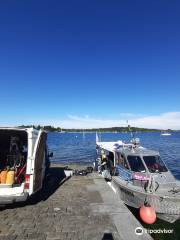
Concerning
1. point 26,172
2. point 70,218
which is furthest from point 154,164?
point 26,172

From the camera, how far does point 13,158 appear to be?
11961 millimetres

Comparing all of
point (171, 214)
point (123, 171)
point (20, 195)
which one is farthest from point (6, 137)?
point (171, 214)

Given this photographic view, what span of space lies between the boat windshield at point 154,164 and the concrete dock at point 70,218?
7.72 feet

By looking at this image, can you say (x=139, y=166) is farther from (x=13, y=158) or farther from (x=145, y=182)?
(x=13, y=158)

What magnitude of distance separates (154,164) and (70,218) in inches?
238

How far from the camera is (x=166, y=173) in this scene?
42.0 ft

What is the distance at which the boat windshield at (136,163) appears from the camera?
1306cm

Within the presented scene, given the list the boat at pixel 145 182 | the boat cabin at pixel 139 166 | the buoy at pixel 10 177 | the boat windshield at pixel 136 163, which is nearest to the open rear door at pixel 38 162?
the buoy at pixel 10 177

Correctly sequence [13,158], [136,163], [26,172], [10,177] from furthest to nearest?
1. [136,163]
2. [13,158]
3. [10,177]
4. [26,172]

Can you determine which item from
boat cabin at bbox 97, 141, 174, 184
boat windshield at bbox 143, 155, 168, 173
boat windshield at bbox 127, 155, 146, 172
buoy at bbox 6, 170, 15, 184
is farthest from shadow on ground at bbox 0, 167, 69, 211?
boat windshield at bbox 143, 155, 168, 173

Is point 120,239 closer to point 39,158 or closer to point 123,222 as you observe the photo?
point 123,222

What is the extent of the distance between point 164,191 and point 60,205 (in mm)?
4206

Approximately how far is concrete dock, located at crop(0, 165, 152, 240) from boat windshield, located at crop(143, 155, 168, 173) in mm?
2353

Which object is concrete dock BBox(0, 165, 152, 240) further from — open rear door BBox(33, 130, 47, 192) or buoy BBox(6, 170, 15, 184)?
buoy BBox(6, 170, 15, 184)
